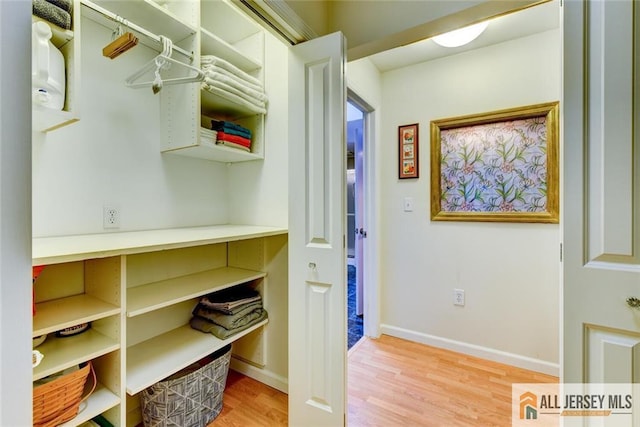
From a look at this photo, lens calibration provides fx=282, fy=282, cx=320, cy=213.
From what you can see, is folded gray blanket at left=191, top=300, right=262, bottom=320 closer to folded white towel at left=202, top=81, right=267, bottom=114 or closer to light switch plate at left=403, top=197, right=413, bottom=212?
folded white towel at left=202, top=81, right=267, bottom=114

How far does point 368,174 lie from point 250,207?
3.60 feet

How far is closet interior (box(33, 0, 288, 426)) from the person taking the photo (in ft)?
3.32

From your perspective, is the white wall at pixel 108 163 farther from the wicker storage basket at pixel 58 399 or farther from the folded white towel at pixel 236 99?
the wicker storage basket at pixel 58 399

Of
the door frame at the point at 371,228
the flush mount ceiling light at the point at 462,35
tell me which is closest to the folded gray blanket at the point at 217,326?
the door frame at the point at 371,228

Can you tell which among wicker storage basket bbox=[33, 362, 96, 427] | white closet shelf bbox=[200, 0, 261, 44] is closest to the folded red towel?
white closet shelf bbox=[200, 0, 261, 44]

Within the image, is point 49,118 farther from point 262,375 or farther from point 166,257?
point 262,375

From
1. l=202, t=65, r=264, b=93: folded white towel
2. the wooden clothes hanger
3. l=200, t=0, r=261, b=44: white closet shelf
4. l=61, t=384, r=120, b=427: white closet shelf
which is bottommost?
l=61, t=384, r=120, b=427: white closet shelf

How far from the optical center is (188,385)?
138 centimetres

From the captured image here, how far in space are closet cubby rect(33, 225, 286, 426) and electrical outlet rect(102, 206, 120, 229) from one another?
71mm

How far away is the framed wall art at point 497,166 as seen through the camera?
1950 mm

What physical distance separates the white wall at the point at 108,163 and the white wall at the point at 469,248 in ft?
5.62

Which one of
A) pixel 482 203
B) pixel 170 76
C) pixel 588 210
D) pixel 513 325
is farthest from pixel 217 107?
pixel 513 325

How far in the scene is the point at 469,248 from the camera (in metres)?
2.21

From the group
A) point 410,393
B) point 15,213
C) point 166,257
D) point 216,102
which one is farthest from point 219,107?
point 410,393
